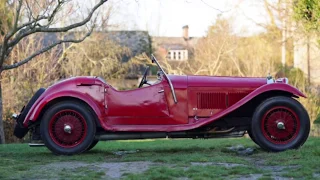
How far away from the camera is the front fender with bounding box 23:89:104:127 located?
8102 mm

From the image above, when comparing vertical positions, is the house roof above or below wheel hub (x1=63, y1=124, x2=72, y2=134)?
above

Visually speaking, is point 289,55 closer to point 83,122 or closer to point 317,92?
point 317,92

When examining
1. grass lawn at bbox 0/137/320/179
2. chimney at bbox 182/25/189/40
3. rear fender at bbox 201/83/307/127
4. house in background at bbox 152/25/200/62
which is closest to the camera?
grass lawn at bbox 0/137/320/179

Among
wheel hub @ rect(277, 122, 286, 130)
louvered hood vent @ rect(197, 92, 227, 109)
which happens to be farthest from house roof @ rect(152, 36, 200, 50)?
wheel hub @ rect(277, 122, 286, 130)

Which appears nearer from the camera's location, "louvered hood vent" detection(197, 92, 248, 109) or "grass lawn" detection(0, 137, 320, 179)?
"grass lawn" detection(0, 137, 320, 179)

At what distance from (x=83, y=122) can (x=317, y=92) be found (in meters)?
18.8

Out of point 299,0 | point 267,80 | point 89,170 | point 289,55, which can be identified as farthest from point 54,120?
point 289,55

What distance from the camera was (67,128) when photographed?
8117 mm

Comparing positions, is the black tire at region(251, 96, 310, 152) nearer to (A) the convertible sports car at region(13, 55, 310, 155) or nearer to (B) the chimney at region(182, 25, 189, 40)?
(A) the convertible sports car at region(13, 55, 310, 155)

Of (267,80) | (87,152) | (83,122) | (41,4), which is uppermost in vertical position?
(41,4)

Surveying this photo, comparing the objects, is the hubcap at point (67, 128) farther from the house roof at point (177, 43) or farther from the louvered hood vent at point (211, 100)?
the house roof at point (177, 43)

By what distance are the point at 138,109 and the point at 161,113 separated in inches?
14.2

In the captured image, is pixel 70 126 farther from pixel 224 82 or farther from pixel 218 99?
pixel 224 82

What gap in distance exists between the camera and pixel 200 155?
7.79 metres
